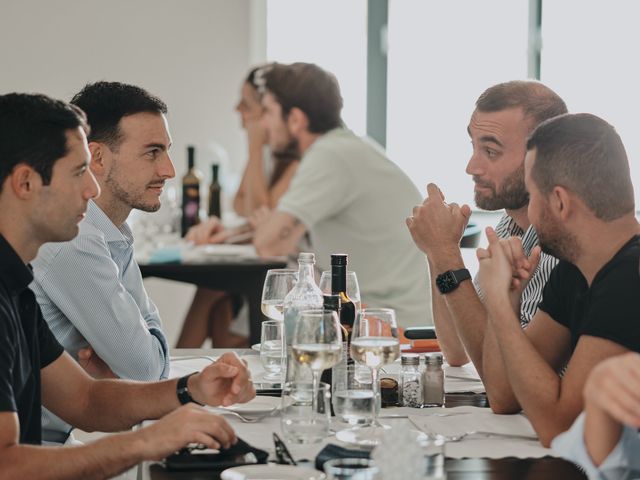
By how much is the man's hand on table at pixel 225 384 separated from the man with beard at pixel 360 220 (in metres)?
2.04

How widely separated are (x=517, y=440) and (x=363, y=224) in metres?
2.42

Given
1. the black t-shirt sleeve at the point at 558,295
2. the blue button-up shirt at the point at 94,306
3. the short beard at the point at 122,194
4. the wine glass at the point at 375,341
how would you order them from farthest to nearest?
1. the short beard at the point at 122,194
2. the blue button-up shirt at the point at 94,306
3. the black t-shirt sleeve at the point at 558,295
4. the wine glass at the point at 375,341

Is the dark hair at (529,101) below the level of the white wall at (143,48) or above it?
below

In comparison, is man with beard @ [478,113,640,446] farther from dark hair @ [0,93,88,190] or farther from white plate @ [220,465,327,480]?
dark hair @ [0,93,88,190]

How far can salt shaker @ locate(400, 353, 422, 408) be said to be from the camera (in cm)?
200

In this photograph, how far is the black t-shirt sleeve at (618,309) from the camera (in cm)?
175

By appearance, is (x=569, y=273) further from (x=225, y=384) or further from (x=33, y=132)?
(x=33, y=132)

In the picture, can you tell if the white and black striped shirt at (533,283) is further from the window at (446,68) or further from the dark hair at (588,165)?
the window at (446,68)

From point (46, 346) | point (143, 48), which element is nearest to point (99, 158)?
point (46, 346)

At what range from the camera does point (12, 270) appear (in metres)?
1.70

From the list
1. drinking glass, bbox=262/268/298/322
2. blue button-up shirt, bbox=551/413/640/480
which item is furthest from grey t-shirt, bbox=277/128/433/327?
blue button-up shirt, bbox=551/413/640/480

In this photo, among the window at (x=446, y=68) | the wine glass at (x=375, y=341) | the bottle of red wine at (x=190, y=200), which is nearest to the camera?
the wine glass at (x=375, y=341)

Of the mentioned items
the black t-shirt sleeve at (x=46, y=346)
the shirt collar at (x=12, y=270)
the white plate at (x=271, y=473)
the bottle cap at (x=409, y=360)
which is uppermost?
the shirt collar at (x=12, y=270)

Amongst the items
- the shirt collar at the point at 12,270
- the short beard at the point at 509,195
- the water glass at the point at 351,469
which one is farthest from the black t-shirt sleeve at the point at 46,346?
the short beard at the point at 509,195
